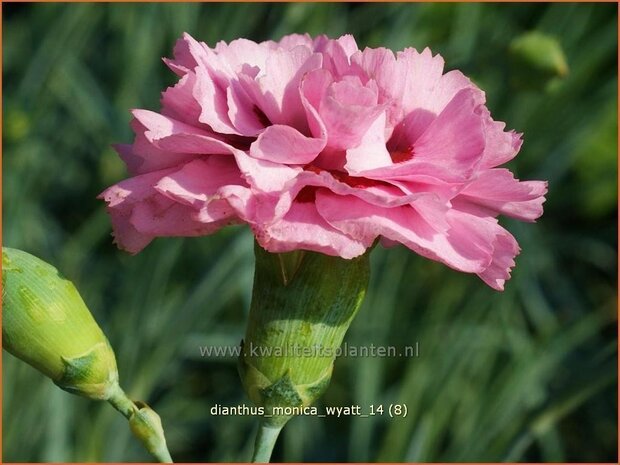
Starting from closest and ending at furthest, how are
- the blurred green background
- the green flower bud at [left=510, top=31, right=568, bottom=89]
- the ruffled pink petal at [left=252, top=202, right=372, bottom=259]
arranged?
the ruffled pink petal at [left=252, top=202, right=372, bottom=259]
the green flower bud at [left=510, top=31, right=568, bottom=89]
the blurred green background

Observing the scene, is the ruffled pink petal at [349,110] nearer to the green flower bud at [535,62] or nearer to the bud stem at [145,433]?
the bud stem at [145,433]

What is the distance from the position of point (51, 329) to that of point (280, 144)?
22cm

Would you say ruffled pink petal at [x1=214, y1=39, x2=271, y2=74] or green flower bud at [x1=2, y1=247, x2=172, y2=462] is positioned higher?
ruffled pink petal at [x1=214, y1=39, x2=271, y2=74]

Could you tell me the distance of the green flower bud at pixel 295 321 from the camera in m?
0.64

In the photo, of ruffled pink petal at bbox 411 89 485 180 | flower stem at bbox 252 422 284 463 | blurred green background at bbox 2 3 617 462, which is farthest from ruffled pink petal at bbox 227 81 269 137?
blurred green background at bbox 2 3 617 462

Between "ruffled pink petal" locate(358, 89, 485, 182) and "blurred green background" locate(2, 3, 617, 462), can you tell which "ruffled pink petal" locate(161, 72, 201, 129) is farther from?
"blurred green background" locate(2, 3, 617, 462)

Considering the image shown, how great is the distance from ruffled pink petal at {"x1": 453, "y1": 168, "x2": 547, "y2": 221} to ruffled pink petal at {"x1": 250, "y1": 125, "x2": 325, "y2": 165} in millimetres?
115

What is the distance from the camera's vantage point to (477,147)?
24.1 inches

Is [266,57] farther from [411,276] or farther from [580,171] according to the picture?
[580,171]

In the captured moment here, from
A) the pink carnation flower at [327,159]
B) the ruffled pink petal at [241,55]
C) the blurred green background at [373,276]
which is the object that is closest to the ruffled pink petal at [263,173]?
the pink carnation flower at [327,159]

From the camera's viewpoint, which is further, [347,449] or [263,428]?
[347,449]

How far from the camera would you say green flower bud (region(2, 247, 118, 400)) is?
0.64m

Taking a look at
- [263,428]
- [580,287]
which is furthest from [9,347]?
[580,287]

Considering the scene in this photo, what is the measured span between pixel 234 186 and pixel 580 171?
174 centimetres
